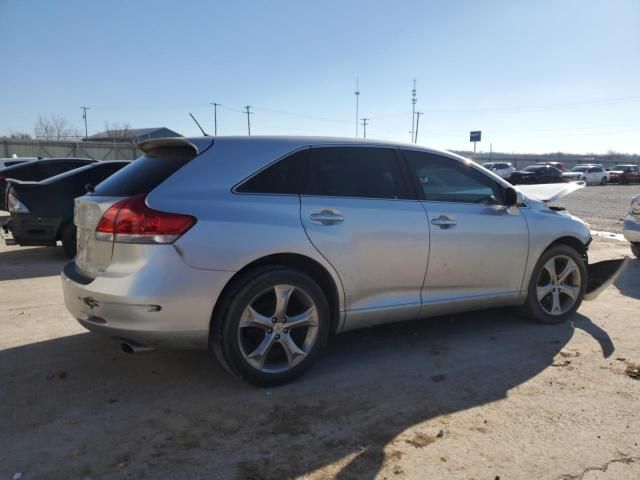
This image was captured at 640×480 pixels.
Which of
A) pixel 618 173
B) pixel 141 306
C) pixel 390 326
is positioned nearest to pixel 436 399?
pixel 390 326

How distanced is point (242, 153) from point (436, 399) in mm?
2078

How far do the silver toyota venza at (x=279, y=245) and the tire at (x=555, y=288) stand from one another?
39 cm

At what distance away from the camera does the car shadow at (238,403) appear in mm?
2625

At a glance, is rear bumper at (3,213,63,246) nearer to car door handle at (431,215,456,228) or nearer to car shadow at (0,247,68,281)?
car shadow at (0,247,68,281)

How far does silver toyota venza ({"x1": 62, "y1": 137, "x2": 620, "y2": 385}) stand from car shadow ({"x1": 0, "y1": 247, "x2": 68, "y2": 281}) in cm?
380

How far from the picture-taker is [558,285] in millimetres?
4879

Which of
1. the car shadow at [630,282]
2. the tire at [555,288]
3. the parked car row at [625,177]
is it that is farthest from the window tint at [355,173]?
the parked car row at [625,177]

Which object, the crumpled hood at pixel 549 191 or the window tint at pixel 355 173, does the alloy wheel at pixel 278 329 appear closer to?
the window tint at pixel 355 173

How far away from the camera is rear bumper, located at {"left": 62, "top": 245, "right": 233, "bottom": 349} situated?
3.04m

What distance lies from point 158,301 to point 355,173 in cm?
171

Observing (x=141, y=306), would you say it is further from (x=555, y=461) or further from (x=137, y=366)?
(x=555, y=461)

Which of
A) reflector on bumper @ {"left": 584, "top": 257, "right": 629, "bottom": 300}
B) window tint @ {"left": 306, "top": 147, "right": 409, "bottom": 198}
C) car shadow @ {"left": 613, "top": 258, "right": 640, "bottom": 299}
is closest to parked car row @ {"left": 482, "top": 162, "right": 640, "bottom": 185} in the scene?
car shadow @ {"left": 613, "top": 258, "right": 640, "bottom": 299}

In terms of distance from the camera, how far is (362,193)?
150 inches

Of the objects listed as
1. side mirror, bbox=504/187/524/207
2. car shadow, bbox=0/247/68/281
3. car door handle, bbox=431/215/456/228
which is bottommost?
car shadow, bbox=0/247/68/281
